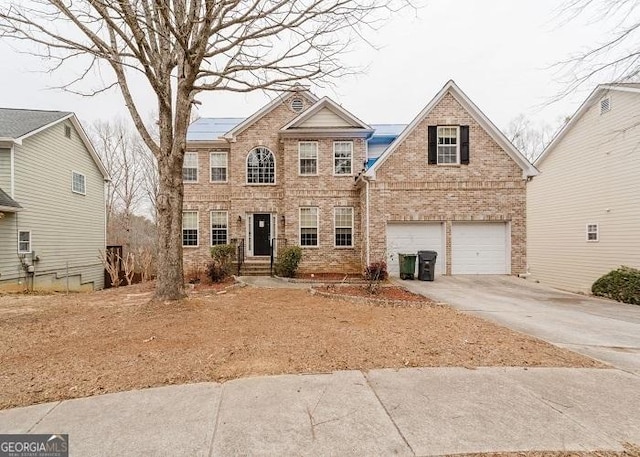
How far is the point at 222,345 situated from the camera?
4.38m

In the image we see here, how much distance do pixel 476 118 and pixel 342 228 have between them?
654 centimetres

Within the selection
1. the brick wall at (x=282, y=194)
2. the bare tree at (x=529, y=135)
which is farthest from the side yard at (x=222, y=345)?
the bare tree at (x=529, y=135)

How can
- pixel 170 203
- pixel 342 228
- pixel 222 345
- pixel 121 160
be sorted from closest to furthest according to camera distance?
pixel 222 345 < pixel 170 203 < pixel 342 228 < pixel 121 160

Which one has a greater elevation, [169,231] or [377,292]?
[169,231]

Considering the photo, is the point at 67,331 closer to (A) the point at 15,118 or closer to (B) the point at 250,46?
(B) the point at 250,46

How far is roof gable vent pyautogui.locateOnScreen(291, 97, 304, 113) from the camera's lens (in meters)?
14.7

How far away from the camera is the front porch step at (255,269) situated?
42.9ft

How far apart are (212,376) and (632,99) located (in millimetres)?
16077

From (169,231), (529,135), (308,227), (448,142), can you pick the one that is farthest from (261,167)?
(529,135)

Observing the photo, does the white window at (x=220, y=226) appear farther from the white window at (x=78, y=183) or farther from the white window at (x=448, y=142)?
the white window at (x=448, y=142)

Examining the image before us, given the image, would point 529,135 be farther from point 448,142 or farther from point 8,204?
point 8,204

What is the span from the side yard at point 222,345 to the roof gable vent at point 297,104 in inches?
420

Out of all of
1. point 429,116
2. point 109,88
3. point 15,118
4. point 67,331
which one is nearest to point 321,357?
point 67,331

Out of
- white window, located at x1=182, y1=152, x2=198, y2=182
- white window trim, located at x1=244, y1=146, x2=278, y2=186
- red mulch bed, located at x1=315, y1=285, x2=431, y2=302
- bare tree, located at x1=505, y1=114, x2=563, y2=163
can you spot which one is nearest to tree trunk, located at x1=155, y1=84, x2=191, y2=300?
red mulch bed, located at x1=315, y1=285, x2=431, y2=302
